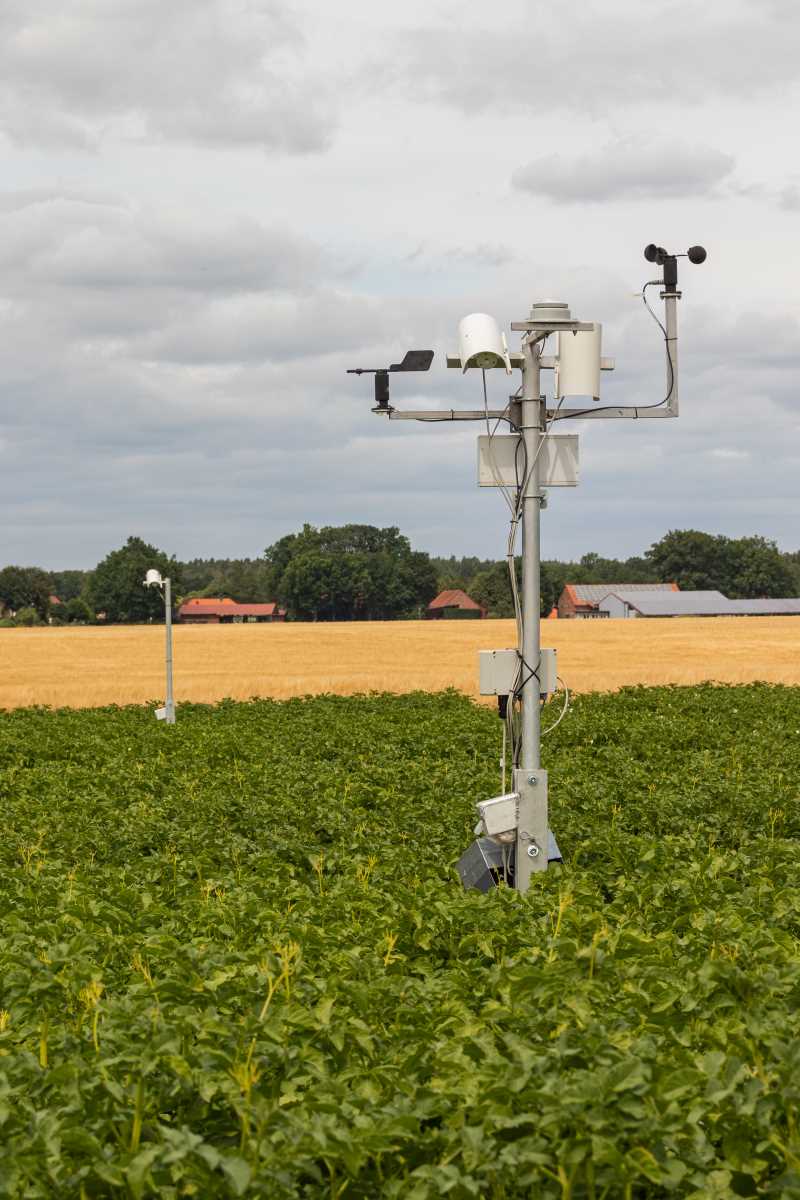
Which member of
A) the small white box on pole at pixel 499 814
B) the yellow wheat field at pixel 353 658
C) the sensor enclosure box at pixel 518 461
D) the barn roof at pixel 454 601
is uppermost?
the sensor enclosure box at pixel 518 461

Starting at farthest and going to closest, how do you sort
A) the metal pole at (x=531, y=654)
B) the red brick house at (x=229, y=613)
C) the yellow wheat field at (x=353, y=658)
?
the red brick house at (x=229, y=613)
the yellow wheat field at (x=353, y=658)
the metal pole at (x=531, y=654)

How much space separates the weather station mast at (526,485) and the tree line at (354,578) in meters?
101

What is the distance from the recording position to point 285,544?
13112cm

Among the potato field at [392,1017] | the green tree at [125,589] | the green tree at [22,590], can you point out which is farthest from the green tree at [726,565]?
the potato field at [392,1017]

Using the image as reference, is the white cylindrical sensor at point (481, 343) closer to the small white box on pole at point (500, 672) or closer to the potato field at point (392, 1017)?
the small white box on pole at point (500, 672)

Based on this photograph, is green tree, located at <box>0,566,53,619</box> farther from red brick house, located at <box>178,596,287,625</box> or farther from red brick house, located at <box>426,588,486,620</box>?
red brick house, located at <box>426,588,486,620</box>

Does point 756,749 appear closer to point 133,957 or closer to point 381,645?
point 133,957

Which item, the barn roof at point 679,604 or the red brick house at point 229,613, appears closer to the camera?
the barn roof at point 679,604

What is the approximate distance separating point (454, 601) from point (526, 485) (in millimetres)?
121935

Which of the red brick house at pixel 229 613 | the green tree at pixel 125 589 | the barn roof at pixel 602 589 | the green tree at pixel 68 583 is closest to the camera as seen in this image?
the green tree at pixel 125 589

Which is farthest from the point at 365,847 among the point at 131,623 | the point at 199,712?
the point at 131,623


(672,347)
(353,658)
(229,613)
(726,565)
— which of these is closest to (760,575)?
(726,565)

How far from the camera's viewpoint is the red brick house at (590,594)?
13788 cm

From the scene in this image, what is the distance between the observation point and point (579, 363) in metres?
9.38
